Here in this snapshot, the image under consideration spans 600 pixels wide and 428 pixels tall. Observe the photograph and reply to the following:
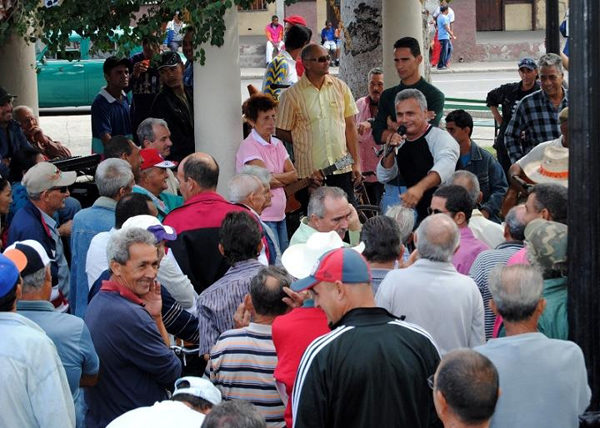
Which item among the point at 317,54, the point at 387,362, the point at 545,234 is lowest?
the point at 387,362

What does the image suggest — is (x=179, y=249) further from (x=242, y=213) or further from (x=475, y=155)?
(x=475, y=155)

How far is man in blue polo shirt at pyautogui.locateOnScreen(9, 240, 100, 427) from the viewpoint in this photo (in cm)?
518

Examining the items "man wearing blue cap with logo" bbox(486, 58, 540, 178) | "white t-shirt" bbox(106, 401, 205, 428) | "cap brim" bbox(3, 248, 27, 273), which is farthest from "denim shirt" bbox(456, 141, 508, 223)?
"white t-shirt" bbox(106, 401, 205, 428)

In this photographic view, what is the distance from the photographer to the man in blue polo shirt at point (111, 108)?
10.9 meters

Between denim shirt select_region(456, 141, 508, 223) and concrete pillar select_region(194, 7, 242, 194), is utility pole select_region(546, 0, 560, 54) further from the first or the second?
concrete pillar select_region(194, 7, 242, 194)

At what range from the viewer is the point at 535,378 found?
183 inches

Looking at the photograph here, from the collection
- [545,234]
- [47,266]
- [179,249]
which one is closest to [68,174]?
[179,249]

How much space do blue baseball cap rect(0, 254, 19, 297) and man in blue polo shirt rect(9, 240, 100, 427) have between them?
0.99 feet

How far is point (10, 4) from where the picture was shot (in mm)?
9523

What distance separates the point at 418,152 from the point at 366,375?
4187mm

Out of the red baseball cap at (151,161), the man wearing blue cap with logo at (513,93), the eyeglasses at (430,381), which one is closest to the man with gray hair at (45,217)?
the red baseball cap at (151,161)

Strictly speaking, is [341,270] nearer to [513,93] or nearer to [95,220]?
[95,220]

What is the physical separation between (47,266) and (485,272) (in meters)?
2.44

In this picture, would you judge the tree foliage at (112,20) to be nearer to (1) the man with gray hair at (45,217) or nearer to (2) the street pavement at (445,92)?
(1) the man with gray hair at (45,217)
